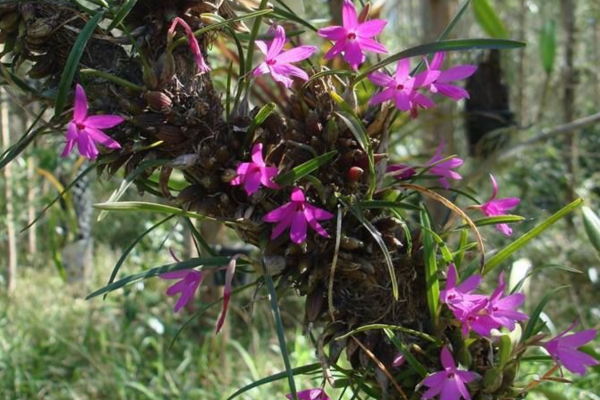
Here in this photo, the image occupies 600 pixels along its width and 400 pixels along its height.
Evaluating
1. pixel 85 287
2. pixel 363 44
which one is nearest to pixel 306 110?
pixel 363 44

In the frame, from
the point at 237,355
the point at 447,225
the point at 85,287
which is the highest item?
the point at 447,225

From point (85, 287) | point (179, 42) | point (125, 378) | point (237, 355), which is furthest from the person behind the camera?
point (85, 287)

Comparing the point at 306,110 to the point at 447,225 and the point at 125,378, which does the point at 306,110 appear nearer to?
the point at 447,225

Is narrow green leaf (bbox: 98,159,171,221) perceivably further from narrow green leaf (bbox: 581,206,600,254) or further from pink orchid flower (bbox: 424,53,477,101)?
narrow green leaf (bbox: 581,206,600,254)

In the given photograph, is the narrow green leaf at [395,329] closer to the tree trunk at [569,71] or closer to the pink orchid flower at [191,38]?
the pink orchid flower at [191,38]

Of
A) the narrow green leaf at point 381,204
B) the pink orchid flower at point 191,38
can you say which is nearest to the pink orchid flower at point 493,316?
the narrow green leaf at point 381,204
